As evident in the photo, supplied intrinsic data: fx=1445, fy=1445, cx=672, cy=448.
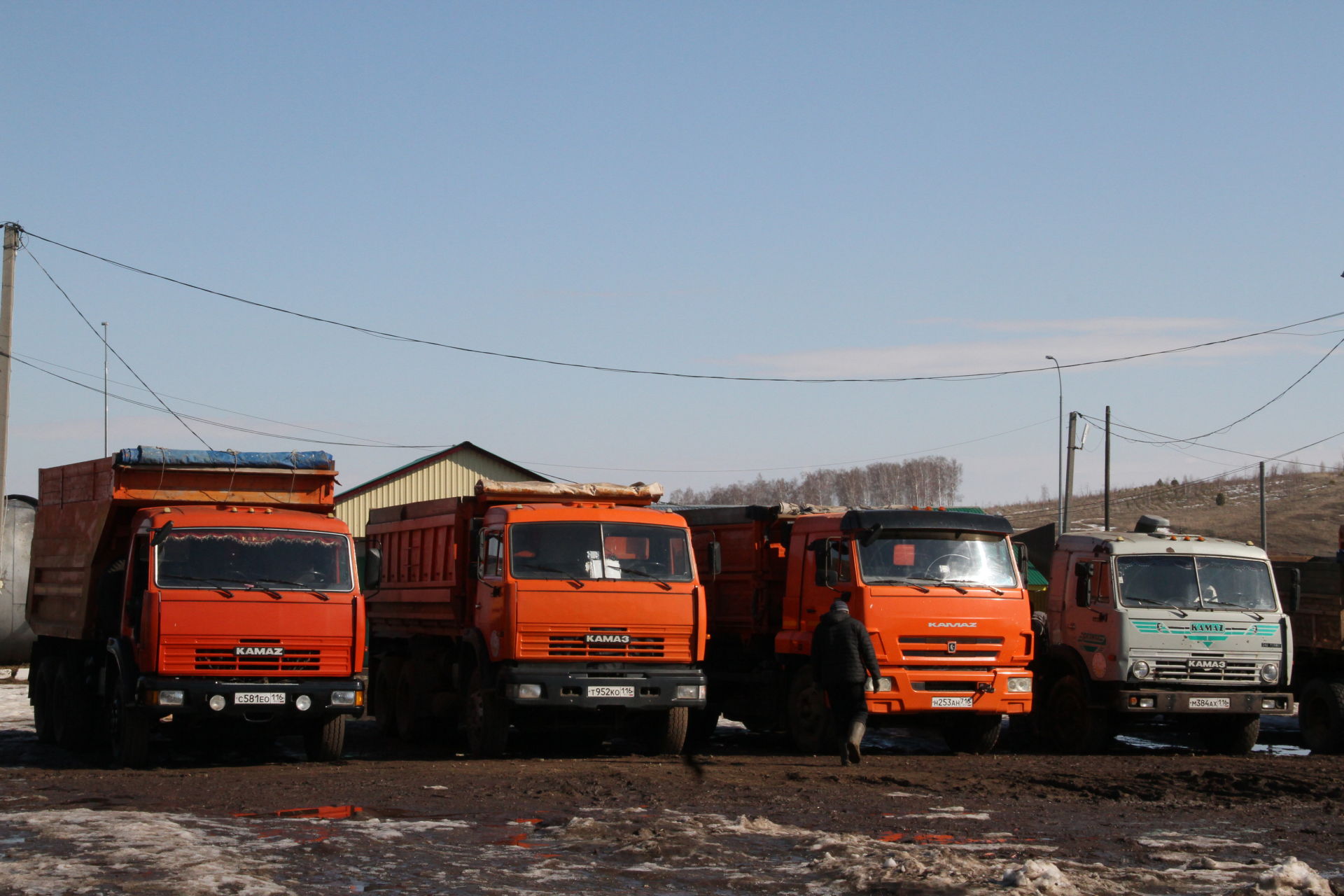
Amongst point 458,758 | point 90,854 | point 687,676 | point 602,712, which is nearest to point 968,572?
point 687,676

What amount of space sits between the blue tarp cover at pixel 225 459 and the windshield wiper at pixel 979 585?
7098 millimetres

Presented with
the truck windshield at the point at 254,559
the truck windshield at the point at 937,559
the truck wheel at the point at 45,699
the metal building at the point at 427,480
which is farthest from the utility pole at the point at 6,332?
the metal building at the point at 427,480

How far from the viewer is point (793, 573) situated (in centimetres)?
1666

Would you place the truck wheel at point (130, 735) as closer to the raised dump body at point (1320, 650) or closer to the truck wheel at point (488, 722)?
the truck wheel at point (488, 722)

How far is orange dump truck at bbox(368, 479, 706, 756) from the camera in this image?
48.4ft

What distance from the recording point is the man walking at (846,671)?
14.2m

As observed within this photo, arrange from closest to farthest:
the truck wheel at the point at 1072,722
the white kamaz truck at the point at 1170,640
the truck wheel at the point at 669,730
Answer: the truck wheel at the point at 669,730 → the white kamaz truck at the point at 1170,640 → the truck wheel at the point at 1072,722

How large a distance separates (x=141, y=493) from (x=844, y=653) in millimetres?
7624

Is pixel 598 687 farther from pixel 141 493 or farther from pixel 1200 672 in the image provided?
pixel 1200 672

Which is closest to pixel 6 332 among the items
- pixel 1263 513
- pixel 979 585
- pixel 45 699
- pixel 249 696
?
pixel 45 699

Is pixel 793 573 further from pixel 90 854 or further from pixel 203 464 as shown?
pixel 90 854

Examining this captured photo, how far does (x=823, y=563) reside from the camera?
1552 cm

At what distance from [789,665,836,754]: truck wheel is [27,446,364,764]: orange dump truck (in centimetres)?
489

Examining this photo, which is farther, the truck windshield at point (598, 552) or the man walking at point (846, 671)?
the truck windshield at point (598, 552)
